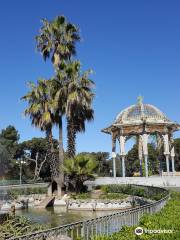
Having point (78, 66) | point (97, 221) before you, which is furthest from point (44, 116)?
point (97, 221)

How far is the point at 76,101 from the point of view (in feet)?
111

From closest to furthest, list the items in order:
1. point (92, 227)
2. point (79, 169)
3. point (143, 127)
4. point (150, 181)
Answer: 1. point (92, 227)
2. point (79, 169)
3. point (150, 181)
4. point (143, 127)

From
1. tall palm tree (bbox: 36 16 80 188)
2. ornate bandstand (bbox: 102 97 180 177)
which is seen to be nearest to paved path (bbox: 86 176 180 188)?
ornate bandstand (bbox: 102 97 180 177)

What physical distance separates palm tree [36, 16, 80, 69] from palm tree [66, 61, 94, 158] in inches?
117

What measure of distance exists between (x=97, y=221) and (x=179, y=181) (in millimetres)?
28836

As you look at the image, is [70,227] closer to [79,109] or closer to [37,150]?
[79,109]

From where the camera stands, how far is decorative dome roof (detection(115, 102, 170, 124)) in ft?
136

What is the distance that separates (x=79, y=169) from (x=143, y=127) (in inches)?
426

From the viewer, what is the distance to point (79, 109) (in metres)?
34.9

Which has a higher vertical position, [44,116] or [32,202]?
[44,116]

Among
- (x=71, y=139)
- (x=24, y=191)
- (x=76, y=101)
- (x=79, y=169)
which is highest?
(x=76, y=101)

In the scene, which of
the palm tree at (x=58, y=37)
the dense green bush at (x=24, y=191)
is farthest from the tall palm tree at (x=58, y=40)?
the dense green bush at (x=24, y=191)

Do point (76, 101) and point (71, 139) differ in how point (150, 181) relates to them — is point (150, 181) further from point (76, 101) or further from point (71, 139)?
point (76, 101)

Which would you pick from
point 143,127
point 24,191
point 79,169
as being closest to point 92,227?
point 79,169
